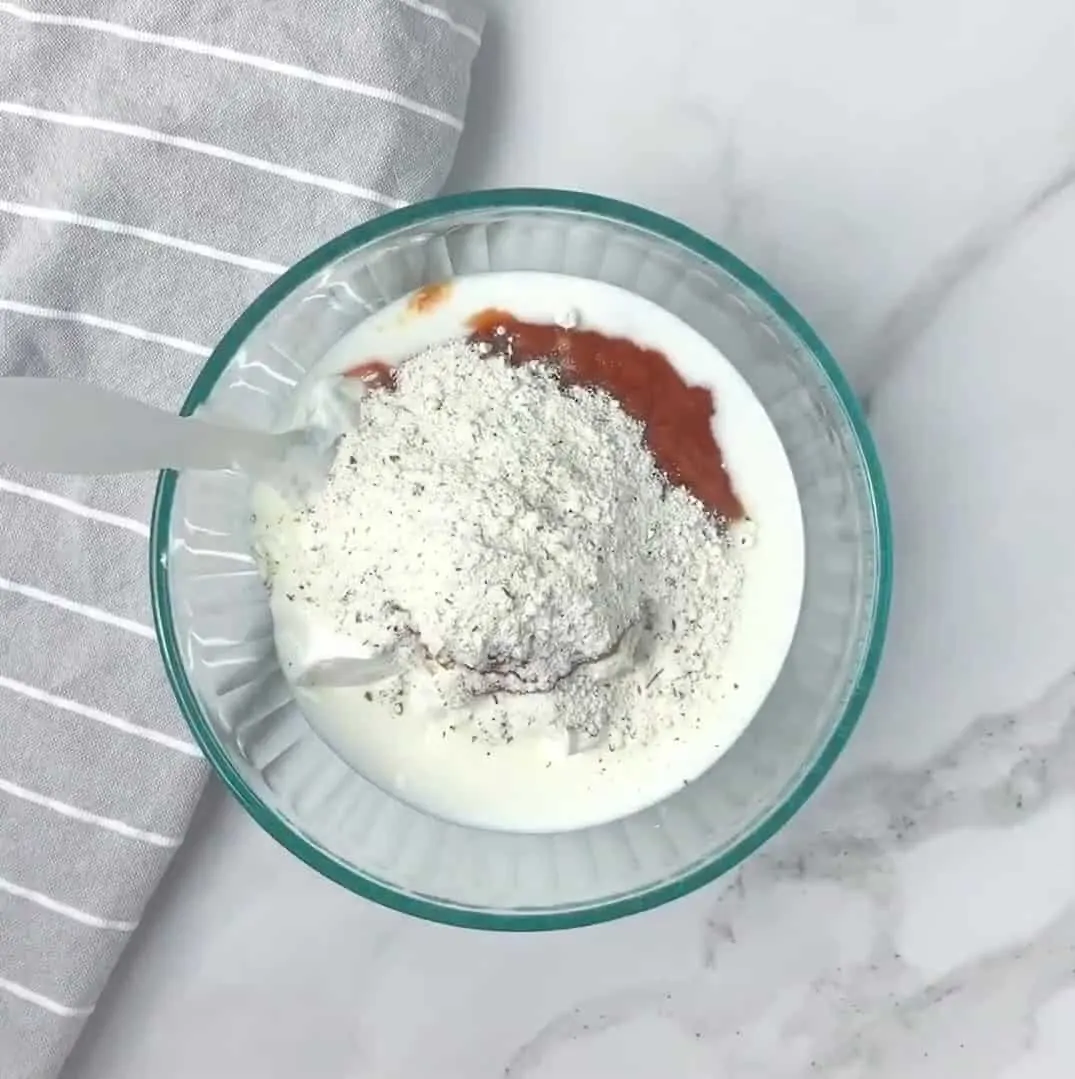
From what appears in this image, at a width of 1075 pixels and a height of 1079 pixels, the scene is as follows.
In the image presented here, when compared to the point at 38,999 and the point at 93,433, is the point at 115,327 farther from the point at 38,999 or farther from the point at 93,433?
the point at 38,999

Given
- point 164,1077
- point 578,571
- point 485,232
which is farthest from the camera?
point 164,1077

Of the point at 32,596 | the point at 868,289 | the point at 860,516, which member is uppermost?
the point at 868,289

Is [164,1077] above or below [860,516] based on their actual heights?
below

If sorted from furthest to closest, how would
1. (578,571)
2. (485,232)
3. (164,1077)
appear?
(164,1077) < (485,232) < (578,571)

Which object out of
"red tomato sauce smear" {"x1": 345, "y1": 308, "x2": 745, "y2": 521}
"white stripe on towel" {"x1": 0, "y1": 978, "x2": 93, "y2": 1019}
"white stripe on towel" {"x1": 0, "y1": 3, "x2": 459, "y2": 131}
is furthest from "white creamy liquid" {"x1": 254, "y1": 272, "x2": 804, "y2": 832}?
"white stripe on towel" {"x1": 0, "y1": 978, "x2": 93, "y2": 1019}

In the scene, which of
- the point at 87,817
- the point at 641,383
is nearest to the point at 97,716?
the point at 87,817

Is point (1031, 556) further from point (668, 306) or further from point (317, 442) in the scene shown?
point (317, 442)

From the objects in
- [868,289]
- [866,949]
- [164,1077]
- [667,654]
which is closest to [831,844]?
[866,949]
